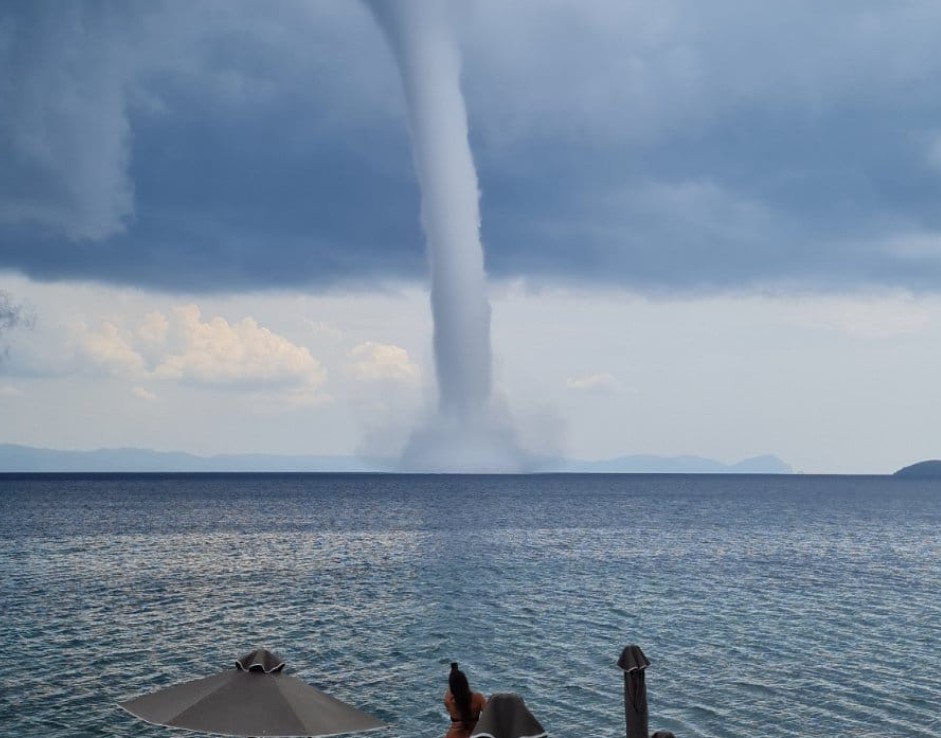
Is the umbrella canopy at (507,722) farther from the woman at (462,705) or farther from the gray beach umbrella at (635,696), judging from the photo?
the gray beach umbrella at (635,696)

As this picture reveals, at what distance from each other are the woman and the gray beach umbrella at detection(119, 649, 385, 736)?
1373 millimetres

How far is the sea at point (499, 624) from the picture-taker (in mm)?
29234

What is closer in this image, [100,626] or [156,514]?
[100,626]

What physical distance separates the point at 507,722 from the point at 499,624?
104ft

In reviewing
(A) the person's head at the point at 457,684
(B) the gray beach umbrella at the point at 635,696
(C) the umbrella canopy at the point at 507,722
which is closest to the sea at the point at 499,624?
(B) the gray beach umbrella at the point at 635,696

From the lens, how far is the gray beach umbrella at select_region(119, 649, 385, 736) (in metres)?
14.6

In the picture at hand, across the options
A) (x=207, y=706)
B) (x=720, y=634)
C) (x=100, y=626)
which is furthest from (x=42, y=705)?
(x=720, y=634)

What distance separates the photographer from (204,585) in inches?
2298

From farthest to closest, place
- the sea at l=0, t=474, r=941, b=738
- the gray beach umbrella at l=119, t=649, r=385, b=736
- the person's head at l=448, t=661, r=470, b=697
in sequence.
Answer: the sea at l=0, t=474, r=941, b=738 < the person's head at l=448, t=661, r=470, b=697 < the gray beach umbrella at l=119, t=649, r=385, b=736

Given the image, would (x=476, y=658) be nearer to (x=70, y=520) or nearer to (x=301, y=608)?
(x=301, y=608)

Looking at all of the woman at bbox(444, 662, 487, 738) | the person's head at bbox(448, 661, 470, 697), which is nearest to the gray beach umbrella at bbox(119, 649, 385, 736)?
the woman at bbox(444, 662, 487, 738)

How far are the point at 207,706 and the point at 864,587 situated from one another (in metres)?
53.8

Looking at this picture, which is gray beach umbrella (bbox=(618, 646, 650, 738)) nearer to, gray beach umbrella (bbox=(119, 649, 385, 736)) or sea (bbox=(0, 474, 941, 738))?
gray beach umbrella (bbox=(119, 649, 385, 736))

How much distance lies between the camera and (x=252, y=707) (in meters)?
14.9
